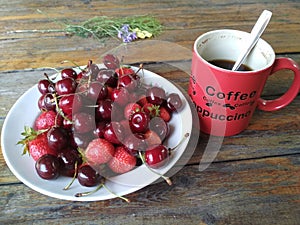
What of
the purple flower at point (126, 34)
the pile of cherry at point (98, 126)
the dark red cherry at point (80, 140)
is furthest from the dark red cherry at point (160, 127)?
the purple flower at point (126, 34)

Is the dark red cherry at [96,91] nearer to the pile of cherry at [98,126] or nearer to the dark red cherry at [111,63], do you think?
the pile of cherry at [98,126]

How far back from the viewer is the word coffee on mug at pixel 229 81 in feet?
1.86

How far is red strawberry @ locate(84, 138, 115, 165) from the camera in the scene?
536 mm

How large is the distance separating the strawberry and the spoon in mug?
1.13 ft

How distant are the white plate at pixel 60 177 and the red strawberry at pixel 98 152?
0.03 metres

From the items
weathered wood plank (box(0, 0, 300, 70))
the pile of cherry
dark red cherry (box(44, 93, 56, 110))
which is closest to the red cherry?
the pile of cherry

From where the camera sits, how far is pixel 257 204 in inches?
21.1

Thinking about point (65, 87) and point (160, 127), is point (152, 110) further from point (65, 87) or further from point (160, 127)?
point (65, 87)

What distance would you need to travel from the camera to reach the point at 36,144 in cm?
55

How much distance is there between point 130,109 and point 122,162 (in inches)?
4.1

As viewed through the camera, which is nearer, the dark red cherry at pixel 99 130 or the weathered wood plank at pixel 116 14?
the dark red cherry at pixel 99 130

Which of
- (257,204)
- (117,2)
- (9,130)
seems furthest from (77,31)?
(257,204)

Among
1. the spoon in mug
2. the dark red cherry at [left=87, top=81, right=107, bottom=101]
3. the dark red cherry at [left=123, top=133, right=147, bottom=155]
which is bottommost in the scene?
the dark red cherry at [left=123, top=133, right=147, bottom=155]

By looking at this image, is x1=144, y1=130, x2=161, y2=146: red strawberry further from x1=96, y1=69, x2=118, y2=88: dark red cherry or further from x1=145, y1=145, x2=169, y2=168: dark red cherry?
x1=96, y1=69, x2=118, y2=88: dark red cherry
